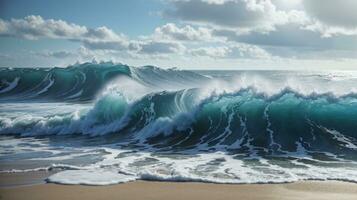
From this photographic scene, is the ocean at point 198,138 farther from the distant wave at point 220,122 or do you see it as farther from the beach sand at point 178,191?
the beach sand at point 178,191

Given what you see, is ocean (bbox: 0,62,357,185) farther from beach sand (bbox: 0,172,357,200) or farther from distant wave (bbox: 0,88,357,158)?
beach sand (bbox: 0,172,357,200)

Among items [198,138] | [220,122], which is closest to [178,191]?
[198,138]

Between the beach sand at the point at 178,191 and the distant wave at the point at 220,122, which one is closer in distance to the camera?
the beach sand at the point at 178,191

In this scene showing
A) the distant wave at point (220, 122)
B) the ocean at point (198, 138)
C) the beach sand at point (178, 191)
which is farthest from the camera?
the distant wave at point (220, 122)

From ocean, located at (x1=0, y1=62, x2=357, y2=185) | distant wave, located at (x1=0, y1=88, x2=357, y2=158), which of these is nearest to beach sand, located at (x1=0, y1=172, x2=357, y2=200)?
ocean, located at (x1=0, y1=62, x2=357, y2=185)

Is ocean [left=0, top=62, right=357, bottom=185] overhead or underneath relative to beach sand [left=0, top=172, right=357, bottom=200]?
overhead

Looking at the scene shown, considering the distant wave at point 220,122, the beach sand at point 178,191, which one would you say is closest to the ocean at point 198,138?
the distant wave at point 220,122
